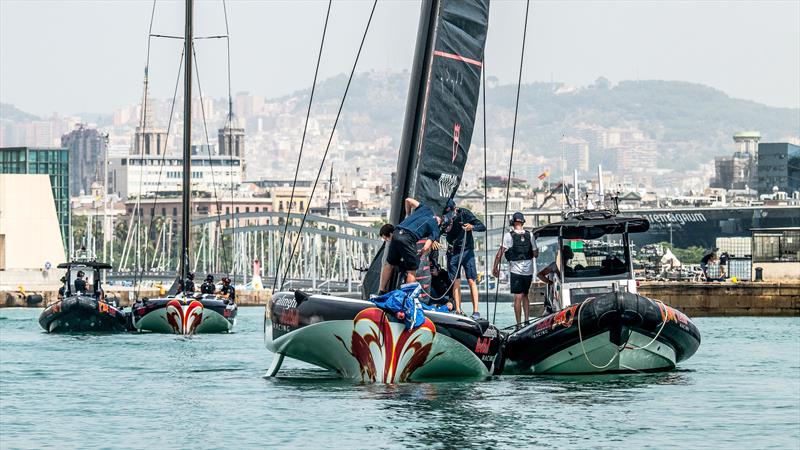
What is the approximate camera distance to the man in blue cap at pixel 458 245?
2386cm

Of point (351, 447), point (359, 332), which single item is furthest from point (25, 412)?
point (351, 447)

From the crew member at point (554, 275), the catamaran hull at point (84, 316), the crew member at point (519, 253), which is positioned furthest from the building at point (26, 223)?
the crew member at point (554, 275)

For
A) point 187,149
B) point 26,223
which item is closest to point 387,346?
Result: point 187,149

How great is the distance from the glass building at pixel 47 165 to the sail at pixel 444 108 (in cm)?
9739

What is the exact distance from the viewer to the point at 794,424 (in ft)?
61.6

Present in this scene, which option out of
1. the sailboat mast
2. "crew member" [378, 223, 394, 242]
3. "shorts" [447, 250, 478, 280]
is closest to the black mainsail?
"shorts" [447, 250, 478, 280]

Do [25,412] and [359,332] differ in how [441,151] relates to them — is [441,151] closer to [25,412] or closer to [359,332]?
[359,332]

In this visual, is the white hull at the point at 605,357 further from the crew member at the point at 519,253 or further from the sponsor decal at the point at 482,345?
the crew member at the point at 519,253

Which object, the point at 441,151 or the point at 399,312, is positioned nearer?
the point at 399,312

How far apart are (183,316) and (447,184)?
69.1ft

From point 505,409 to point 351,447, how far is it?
10.8ft

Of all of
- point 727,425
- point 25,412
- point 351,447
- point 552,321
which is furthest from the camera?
point 552,321

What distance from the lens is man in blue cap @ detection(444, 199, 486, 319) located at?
23859 millimetres

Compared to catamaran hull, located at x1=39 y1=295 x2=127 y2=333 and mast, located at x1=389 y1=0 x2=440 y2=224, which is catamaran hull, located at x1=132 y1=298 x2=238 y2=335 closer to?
catamaran hull, located at x1=39 y1=295 x2=127 y2=333
